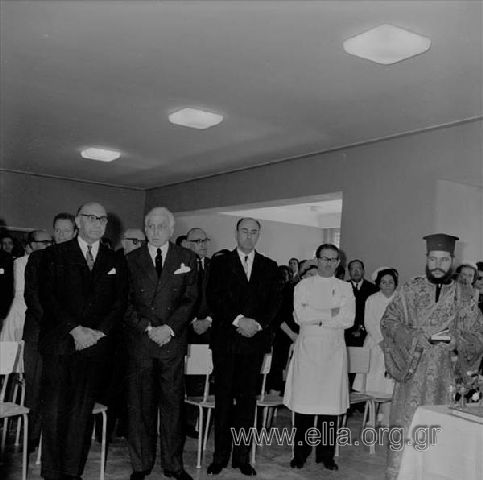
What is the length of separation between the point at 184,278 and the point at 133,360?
615 mm

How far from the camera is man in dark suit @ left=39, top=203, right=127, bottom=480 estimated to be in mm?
3713

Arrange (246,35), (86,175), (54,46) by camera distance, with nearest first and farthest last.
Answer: (246,35) < (54,46) < (86,175)

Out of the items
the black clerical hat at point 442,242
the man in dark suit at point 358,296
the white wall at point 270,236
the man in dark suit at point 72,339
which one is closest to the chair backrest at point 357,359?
the man in dark suit at point 358,296

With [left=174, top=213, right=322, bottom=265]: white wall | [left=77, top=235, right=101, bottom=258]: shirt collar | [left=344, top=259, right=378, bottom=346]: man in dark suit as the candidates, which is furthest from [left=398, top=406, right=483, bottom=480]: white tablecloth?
[left=174, top=213, right=322, bottom=265]: white wall

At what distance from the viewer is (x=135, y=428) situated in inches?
156

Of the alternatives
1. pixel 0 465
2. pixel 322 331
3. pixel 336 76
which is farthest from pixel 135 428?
pixel 336 76

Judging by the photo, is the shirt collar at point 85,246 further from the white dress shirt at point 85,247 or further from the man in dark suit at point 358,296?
the man in dark suit at point 358,296

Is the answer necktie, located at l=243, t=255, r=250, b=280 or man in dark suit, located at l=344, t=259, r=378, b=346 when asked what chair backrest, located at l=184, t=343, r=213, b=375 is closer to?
necktie, located at l=243, t=255, r=250, b=280

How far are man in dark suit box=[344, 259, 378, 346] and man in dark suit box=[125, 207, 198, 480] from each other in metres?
2.77

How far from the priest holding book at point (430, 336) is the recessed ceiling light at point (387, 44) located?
63.7 inches

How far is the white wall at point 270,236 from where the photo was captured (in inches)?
511

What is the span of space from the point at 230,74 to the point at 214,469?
3206 mm

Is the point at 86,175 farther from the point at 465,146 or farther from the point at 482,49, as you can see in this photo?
the point at 482,49

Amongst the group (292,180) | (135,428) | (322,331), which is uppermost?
(292,180)
